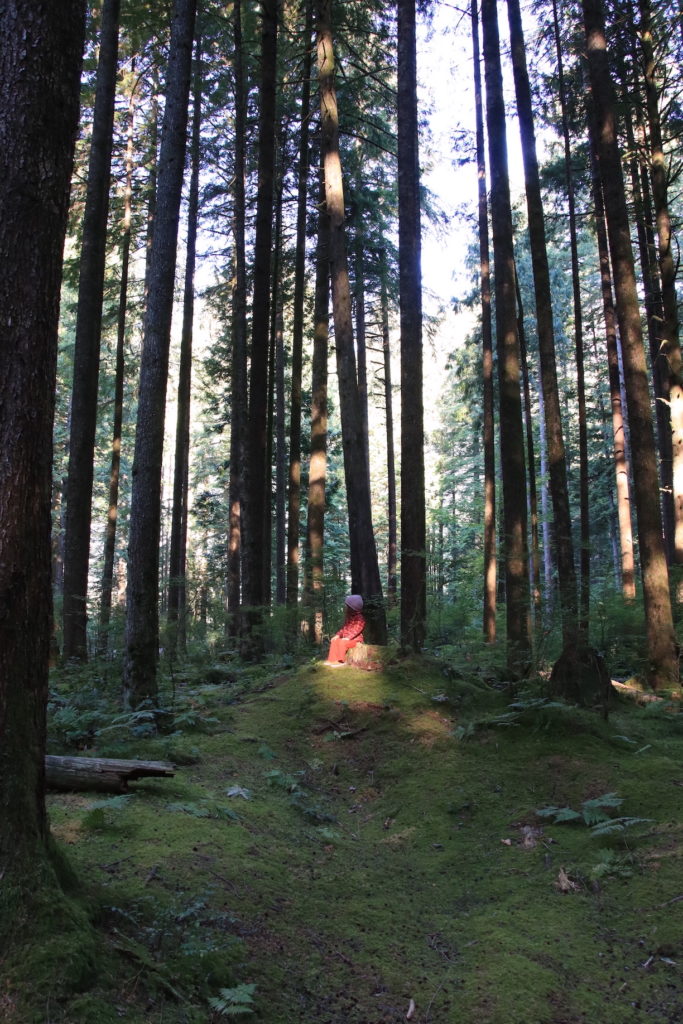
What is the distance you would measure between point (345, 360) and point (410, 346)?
1424 millimetres

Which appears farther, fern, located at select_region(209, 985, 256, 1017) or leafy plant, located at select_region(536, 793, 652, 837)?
leafy plant, located at select_region(536, 793, 652, 837)

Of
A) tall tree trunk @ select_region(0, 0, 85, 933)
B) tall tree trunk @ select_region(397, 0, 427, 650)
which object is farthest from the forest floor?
tall tree trunk @ select_region(397, 0, 427, 650)

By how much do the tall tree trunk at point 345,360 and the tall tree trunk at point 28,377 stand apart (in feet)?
25.3

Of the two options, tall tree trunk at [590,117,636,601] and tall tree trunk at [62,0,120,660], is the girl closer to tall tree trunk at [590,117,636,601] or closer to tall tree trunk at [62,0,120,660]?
tall tree trunk at [62,0,120,660]

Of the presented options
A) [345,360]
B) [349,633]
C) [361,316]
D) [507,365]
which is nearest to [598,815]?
[349,633]

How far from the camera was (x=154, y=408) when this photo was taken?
784cm

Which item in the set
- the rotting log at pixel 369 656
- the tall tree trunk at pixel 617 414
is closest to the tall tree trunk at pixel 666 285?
the tall tree trunk at pixel 617 414

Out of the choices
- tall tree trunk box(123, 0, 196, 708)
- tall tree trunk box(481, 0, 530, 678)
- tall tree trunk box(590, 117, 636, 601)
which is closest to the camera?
tall tree trunk box(123, 0, 196, 708)

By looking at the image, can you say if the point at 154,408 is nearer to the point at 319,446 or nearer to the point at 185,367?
the point at 319,446

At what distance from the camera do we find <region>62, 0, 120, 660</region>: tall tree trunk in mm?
11266

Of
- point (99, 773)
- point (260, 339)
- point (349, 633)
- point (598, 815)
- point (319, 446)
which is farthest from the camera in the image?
point (319, 446)

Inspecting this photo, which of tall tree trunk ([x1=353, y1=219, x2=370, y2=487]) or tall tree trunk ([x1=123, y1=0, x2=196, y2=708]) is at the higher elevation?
tall tree trunk ([x1=353, y1=219, x2=370, y2=487])

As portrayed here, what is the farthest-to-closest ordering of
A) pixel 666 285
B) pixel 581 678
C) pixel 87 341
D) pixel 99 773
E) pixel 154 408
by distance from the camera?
pixel 87 341 < pixel 666 285 < pixel 154 408 < pixel 581 678 < pixel 99 773

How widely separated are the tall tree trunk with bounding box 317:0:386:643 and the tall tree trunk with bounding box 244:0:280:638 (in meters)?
1.22
